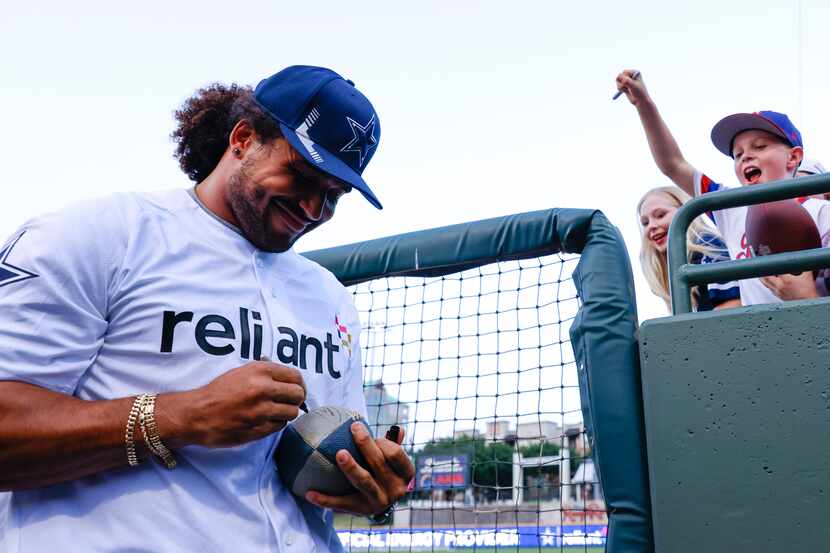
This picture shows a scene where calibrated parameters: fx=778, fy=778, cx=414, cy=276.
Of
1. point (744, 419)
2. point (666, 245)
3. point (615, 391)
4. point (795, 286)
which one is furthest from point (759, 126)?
point (744, 419)

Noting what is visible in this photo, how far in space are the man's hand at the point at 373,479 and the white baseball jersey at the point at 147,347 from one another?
0.12 m

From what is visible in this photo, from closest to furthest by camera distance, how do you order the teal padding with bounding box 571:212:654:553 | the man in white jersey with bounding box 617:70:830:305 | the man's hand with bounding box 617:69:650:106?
the teal padding with bounding box 571:212:654:553
the man in white jersey with bounding box 617:70:830:305
the man's hand with bounding box 617:69:650:106

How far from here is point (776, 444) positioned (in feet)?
7.61

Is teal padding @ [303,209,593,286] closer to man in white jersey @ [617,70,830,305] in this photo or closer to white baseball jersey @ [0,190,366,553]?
man in white jersey @ [617,70,830,305]

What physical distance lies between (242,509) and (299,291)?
685 millimetres

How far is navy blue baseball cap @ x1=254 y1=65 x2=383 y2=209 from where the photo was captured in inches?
86.5

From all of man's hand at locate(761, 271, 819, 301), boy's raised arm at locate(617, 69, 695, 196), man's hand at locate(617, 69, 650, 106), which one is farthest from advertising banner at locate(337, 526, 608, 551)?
man's hand at locate(617, 69, 650, 106)

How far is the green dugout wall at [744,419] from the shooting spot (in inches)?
89.4

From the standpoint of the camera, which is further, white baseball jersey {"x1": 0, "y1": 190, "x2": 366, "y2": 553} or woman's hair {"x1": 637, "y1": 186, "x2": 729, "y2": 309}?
woman's hair {"x1": 637, "y1": 186, "x2": 729, "y2": 309}

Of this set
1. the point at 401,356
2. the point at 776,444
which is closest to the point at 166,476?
the point at 776,444

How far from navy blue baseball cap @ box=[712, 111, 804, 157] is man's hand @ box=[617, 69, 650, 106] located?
0.46 meters

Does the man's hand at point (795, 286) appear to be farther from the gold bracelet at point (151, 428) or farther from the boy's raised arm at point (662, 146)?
the gold bracelet at point (151, 428)

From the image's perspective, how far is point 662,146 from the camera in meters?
4.39

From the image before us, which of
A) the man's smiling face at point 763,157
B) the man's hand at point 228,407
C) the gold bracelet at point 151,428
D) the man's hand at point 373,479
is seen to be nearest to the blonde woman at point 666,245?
the man's smiling face at point 763,157
